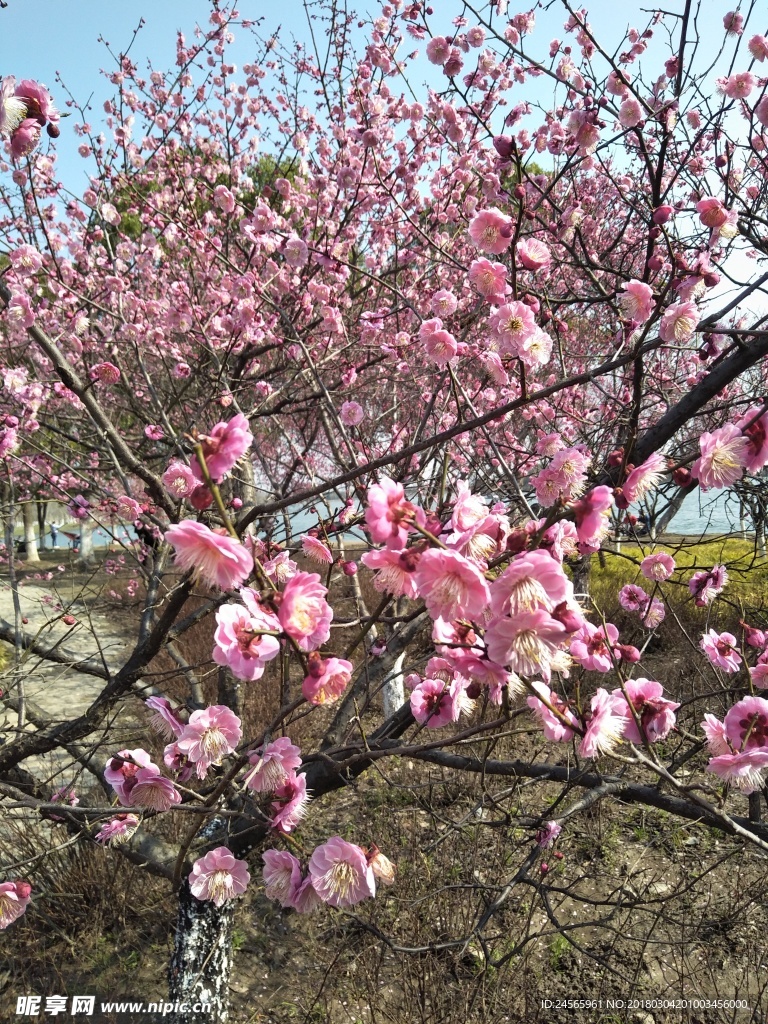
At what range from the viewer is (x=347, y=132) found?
526 centimetres

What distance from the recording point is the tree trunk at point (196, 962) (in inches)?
88.2

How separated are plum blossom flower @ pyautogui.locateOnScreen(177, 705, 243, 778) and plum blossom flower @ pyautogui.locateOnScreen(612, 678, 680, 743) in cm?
95

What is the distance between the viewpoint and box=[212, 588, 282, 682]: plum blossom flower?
38.4 inches

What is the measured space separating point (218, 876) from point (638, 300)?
2103 millimetres

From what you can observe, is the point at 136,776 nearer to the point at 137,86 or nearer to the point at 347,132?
the point at 347,132

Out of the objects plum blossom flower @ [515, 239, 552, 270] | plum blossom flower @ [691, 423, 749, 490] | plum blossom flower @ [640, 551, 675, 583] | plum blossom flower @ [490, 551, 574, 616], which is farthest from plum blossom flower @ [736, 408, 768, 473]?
plum blossom flower @ [640, 551, 675, 583]

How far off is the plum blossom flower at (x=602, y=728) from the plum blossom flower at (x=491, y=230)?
4.05 ft

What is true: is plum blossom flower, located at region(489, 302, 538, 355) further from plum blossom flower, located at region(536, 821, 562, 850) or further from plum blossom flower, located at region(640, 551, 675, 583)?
plum blossom flower, located at region(536, 821, 562, 850)

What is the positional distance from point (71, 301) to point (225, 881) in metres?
4.94

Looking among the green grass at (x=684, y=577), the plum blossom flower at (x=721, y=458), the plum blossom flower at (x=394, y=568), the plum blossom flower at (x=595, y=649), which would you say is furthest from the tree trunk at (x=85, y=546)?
the plum blossom flower at (x=721, y=458)

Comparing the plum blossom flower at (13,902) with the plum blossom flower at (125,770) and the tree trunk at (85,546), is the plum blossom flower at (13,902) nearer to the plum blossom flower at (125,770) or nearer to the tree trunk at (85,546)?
the plum blossom flower at (125,770)

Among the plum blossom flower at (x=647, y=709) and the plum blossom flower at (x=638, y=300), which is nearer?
the plum blossom flower at (x=647, y=709)

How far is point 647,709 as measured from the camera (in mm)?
1397

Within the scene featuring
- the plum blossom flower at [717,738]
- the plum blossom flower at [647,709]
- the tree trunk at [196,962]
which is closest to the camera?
the plum blossom flower at [647,709]
